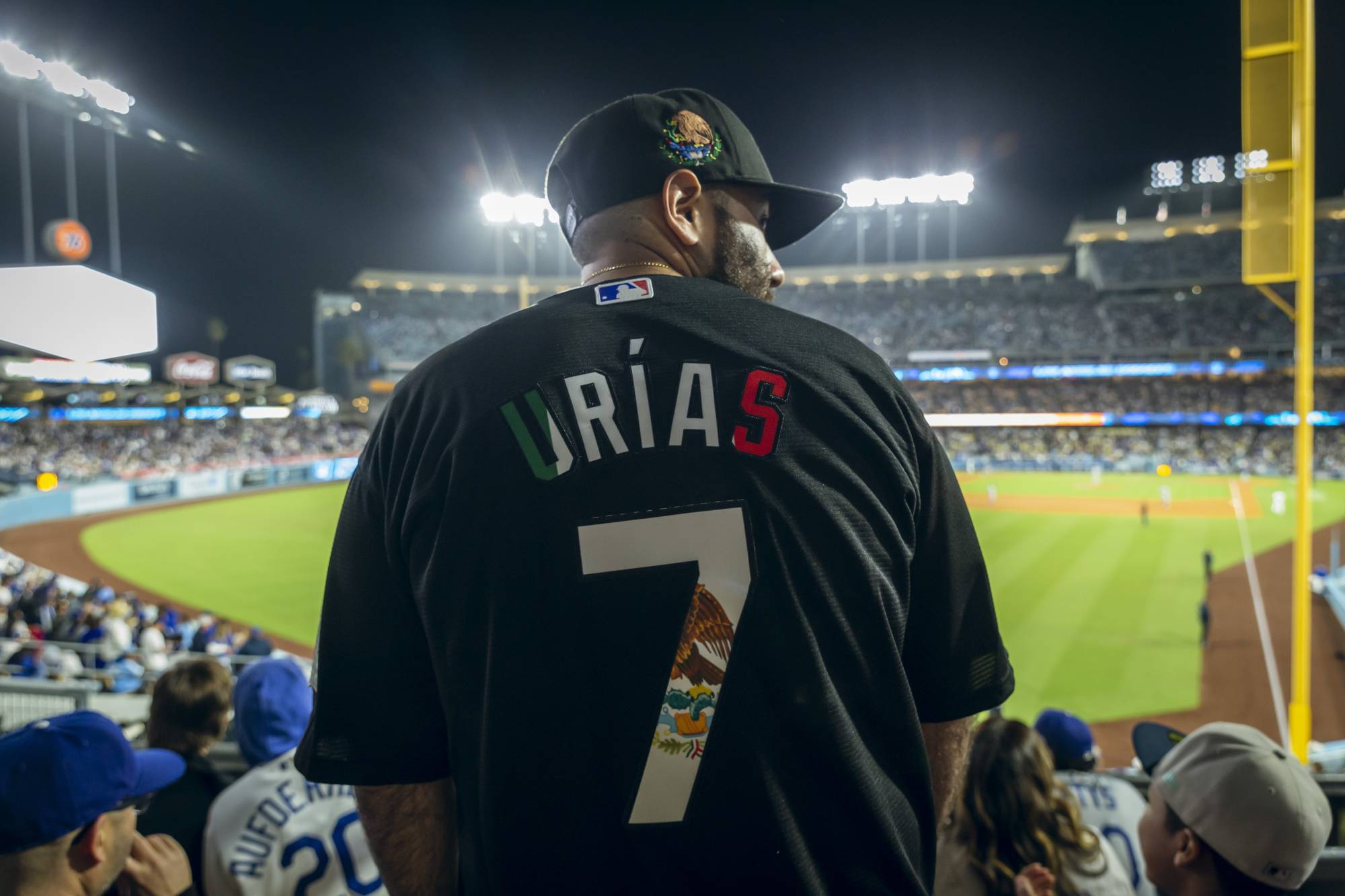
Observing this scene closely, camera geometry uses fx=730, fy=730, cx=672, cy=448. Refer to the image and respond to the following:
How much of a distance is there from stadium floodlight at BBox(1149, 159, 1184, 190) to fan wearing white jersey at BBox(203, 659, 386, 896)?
74.5 m

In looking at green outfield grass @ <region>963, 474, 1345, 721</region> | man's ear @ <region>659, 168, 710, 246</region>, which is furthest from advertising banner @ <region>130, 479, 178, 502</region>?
man's ear @ <region>659, 168, 710, 246</region>

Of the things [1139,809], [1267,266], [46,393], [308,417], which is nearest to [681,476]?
[1139,809]

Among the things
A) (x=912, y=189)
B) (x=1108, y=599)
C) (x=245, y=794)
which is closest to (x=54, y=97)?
(x=245, y=794)

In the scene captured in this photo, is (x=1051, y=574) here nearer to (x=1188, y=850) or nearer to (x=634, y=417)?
(x=1188, y=850)

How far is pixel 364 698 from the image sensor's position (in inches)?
50.4

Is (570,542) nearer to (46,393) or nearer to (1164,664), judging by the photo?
(1164,664)

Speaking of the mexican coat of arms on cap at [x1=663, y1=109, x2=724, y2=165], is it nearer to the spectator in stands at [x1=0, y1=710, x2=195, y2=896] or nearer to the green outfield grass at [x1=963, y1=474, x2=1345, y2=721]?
the spectator in stands at [x1=0, y1=710, x2=195, y2=896]

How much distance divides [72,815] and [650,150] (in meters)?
2.35

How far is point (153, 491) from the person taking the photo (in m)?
34.7

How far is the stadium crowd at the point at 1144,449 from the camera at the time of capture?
46.3m

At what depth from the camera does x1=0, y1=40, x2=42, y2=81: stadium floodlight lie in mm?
26688

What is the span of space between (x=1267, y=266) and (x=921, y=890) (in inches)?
273

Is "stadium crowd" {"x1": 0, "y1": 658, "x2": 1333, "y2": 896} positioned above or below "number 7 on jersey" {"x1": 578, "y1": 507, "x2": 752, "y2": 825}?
below

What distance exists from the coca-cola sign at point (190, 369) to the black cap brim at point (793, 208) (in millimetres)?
66116
